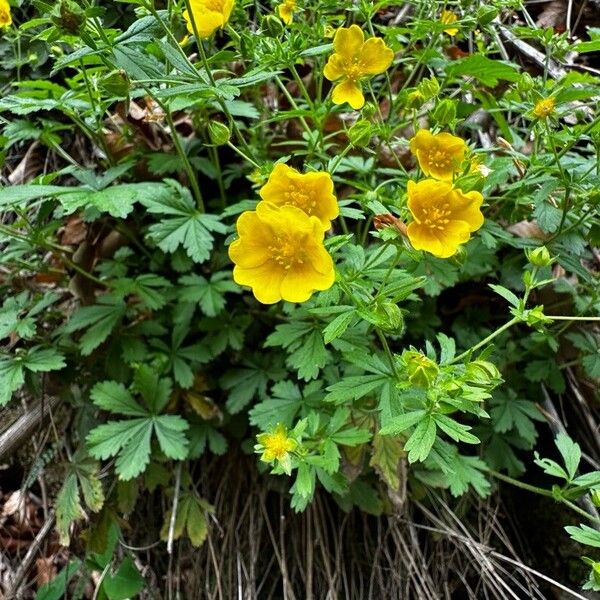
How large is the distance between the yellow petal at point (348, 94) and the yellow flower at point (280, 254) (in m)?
0.35

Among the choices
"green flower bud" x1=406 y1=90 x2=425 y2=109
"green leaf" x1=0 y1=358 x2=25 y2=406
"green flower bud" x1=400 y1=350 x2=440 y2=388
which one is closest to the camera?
"green flower bud" x1=400 y1=350 x2=440 y2=388

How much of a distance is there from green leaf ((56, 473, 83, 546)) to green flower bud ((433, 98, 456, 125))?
116 centimetres

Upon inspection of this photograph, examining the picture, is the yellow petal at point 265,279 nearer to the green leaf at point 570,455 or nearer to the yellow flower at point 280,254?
the yellow flower at point 280,254

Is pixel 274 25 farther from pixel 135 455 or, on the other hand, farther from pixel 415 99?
pixel 135 455

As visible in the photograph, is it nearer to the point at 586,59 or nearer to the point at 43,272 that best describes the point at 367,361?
the point at 43,272

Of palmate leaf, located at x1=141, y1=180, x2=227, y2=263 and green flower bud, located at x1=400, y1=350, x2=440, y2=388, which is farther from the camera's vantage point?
palmate leaf, located at x1=141, y1=180, x2=227, y2=263

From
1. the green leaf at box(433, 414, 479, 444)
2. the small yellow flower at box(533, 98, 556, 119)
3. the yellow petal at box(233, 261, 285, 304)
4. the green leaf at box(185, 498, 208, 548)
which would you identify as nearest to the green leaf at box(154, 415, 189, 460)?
the green leaf at box(185, 498, 208, 548)

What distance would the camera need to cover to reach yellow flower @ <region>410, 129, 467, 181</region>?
3.37 feet

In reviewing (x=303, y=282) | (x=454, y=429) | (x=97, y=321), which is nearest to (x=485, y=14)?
(x=303, y=282)

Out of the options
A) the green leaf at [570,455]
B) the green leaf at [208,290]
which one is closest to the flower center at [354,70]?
the green leaf at [208,290]

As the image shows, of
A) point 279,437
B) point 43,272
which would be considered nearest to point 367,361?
point 279,437

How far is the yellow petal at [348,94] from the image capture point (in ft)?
3.85

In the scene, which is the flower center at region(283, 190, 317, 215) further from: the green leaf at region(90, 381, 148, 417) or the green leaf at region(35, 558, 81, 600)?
the green leaf at region(35, 558, 81, 600)

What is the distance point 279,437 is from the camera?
1.01 meters
